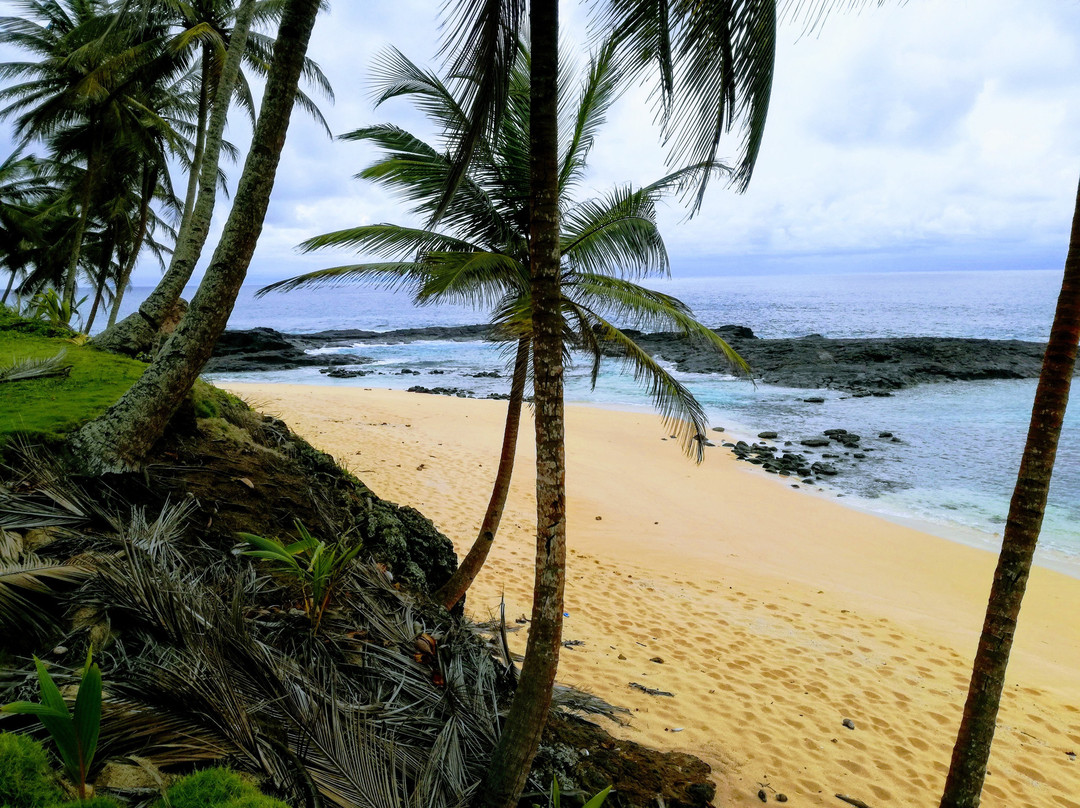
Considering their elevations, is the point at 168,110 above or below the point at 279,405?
above

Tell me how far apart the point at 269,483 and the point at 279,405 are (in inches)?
574

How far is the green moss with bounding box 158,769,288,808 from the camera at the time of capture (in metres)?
1.66

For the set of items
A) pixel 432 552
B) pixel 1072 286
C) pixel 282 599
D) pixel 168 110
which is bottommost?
pixel 432 552

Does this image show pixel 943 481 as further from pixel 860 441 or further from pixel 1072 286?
pixel 1072 286

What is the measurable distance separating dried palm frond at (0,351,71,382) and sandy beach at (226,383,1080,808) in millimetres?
2754

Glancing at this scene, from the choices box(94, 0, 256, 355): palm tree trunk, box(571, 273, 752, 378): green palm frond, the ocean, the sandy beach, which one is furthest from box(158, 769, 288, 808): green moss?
box(94, 0, 256, 355): palm tree trunk

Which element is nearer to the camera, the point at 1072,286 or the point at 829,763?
the point at 1072,286

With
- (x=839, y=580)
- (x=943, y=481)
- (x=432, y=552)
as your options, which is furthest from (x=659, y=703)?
(x=943, y=481)

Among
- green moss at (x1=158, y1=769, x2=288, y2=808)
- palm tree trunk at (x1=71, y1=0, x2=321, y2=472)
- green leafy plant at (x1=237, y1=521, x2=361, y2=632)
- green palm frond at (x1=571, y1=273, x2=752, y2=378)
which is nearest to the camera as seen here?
green moss at (x1=158, y1=769, x2=288, y2=808)

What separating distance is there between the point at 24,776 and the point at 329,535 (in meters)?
2.92

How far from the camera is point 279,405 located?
18062mm

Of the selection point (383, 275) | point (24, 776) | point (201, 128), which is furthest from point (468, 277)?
point (201, 128)

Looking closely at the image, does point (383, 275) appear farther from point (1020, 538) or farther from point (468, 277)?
point (1020, 538)

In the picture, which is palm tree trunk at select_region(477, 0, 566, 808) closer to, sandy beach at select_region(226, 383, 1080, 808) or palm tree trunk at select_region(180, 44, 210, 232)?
sandy beach at select_region(226, 383, 1080, 808)
